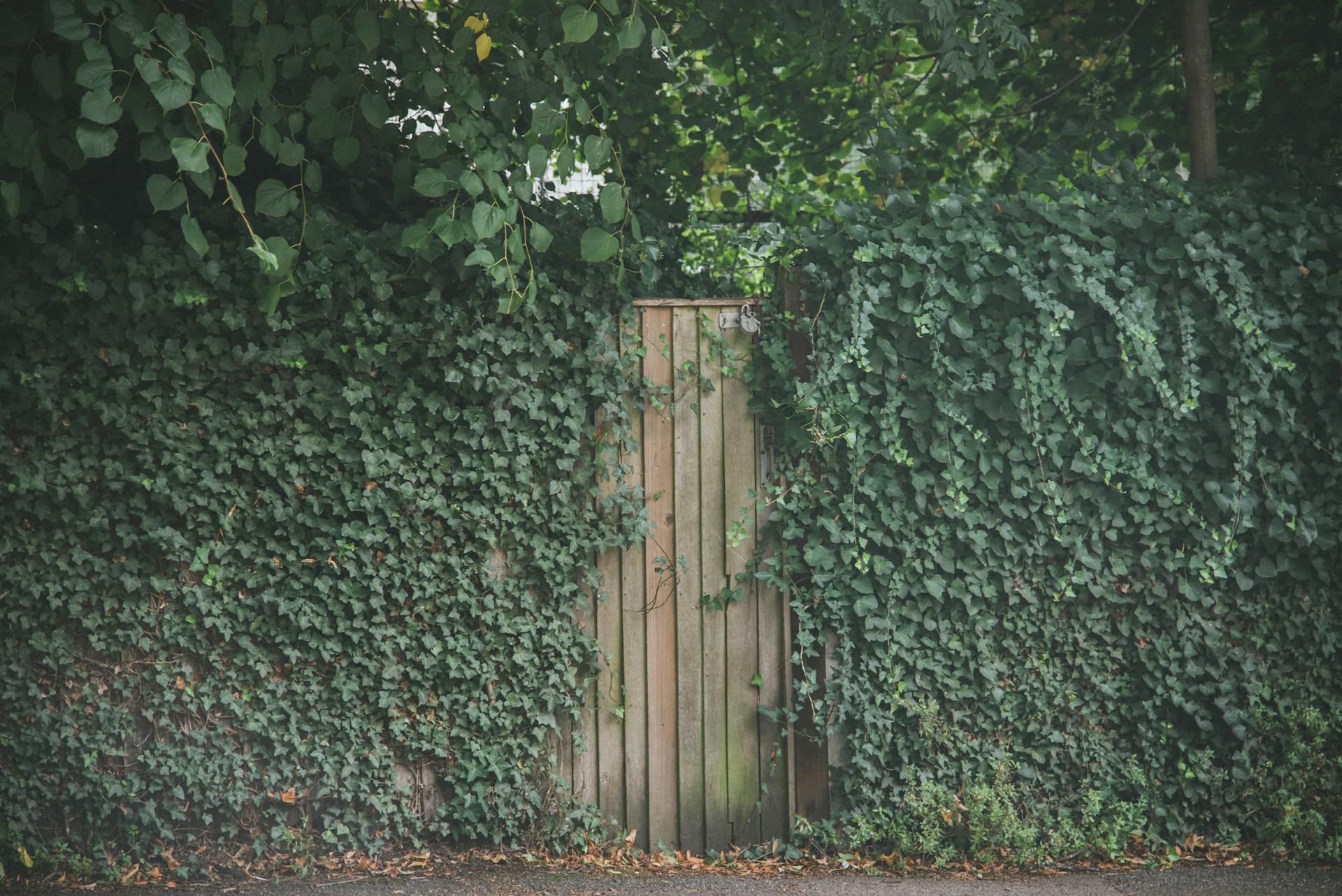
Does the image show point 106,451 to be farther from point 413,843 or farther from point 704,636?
point 704,636

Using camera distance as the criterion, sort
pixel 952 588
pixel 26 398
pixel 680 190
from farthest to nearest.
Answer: pixel 680 190
pixel 952 588
pixel 26 398

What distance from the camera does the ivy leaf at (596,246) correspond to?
3734mm

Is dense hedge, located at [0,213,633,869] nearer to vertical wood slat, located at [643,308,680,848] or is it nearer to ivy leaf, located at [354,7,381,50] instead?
vertical wood slat, located at [643,308,680,848]

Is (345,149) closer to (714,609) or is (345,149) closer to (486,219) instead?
(486,219)

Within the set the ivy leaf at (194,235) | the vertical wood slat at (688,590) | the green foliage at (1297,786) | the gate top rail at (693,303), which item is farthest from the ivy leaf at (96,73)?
the green foliage at (1297,786)

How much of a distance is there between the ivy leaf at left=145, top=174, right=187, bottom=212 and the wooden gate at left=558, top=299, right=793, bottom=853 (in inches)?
73.3

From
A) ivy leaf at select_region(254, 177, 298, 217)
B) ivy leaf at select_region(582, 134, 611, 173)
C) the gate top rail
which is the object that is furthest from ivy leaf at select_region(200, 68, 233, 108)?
the gate top rail

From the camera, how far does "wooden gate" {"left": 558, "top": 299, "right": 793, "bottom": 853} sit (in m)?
4.05

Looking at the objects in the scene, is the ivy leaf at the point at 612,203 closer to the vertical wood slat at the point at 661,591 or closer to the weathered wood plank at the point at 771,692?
the vertical wood slat at the point at 661,591

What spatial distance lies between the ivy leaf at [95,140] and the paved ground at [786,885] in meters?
2.81

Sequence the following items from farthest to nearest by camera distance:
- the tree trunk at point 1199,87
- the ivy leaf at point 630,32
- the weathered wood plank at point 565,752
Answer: the tree trunk at point 1199,87 → the weathered wood plank at point 565,752 → the ivy leaf at point 630,32

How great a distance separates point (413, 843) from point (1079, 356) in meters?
3.51

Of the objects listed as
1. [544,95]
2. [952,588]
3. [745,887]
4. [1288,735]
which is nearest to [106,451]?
[544,95]

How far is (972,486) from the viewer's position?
3.91m
